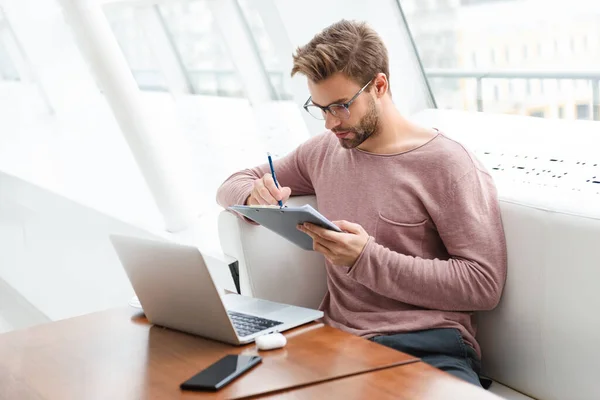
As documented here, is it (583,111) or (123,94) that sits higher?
(123,94)

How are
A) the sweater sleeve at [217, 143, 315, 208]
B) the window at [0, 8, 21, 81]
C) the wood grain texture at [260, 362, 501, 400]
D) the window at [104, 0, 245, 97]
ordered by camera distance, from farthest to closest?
the window at [0, 8, 21, 81] → the window at [104, 0, 245, 97] → the sweater sleeve at [217, 143, 315, 208] → the wood grain texture at [260, 362, 501, 400]

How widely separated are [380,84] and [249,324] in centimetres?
72

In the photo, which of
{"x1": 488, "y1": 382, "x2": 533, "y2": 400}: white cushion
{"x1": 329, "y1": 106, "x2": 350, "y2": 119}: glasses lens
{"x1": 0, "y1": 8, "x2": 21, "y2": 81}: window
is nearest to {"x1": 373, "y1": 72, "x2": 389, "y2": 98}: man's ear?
{"x1": 329, "y1": 106, "x2": 350, "y2": 119}: glasses lens

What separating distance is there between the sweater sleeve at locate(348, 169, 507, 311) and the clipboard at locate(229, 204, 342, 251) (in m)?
0.14

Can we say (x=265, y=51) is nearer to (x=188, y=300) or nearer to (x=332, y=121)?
(x=332, y=121)

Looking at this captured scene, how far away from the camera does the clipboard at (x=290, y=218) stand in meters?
1.65

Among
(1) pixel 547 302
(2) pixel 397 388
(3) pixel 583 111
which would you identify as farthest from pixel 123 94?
(2) pixel 397 388

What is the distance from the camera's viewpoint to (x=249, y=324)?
5.59ft

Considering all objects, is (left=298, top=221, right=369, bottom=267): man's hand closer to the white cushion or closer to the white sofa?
the white sofa

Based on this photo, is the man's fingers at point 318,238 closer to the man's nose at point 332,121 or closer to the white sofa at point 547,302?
the man's nose at point 332,121

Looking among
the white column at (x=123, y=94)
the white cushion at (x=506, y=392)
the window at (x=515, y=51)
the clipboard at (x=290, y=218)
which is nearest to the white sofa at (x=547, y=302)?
the white cushion at (x=506, y=392)

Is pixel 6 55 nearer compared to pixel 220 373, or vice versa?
pixel 220 373

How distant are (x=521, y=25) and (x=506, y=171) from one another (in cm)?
54

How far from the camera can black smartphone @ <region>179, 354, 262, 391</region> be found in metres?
1.40
